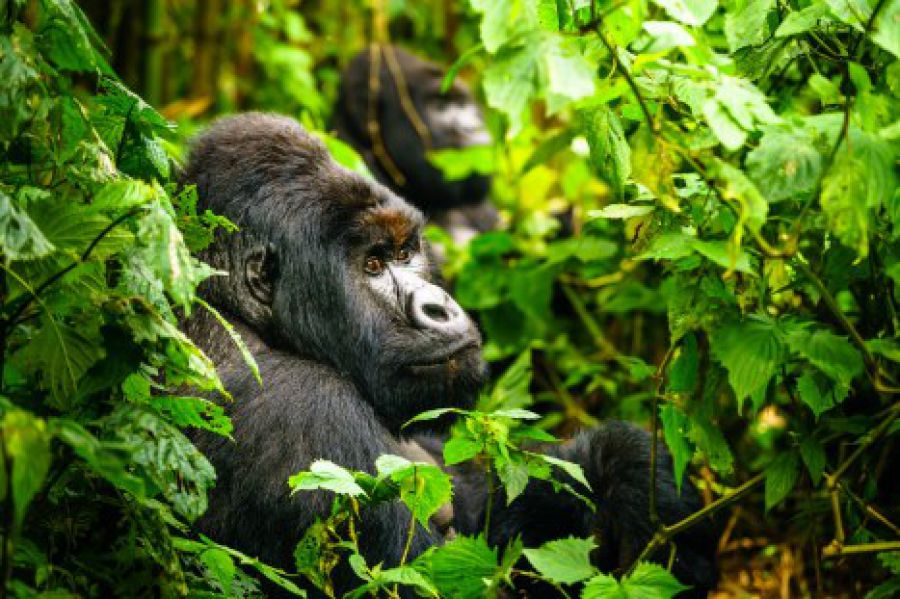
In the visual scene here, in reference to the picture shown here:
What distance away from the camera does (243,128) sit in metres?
3.07

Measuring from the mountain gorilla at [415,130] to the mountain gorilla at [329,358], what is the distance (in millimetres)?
4175

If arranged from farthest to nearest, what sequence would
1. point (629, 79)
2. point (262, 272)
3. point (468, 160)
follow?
point (468, 160) < point (262, 272) < point (629, 79)

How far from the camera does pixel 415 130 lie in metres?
7.39

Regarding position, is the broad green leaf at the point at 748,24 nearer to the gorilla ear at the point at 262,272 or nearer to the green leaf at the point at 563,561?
the green leaf at the point at 563,561

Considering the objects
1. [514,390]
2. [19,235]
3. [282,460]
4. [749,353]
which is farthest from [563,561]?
[514,390]

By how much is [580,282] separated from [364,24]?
4.49 metres

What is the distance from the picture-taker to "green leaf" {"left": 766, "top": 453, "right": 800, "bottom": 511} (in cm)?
225

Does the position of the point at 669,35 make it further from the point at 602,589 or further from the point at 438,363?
the point at 438,363

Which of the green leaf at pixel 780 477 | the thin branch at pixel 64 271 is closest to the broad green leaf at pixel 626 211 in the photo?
the green leaf at pixel 780 477

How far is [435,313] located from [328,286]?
0.31 metres

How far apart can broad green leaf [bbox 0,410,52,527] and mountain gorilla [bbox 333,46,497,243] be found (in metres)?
5.81

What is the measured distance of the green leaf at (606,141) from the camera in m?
2.17

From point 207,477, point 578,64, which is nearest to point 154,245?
point 207,477

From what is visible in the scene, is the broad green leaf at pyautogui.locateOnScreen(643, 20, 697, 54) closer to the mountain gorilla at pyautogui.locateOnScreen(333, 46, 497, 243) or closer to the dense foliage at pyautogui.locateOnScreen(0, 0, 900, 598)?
the dense foliage at pyautogui.locateOnScreen(0, 0, 900, 598)
